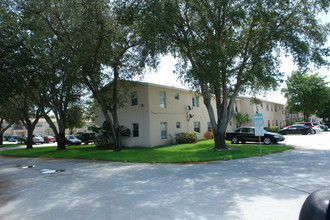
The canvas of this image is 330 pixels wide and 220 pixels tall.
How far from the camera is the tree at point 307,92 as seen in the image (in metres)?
42.8

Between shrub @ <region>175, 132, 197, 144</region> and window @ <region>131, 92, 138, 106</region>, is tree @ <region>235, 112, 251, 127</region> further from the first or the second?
window @ <region>131, 92, 138, 106</region>

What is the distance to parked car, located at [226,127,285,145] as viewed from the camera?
20766 millimetres

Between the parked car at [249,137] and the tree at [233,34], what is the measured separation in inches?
223

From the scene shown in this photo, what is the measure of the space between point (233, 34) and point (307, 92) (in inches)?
1258

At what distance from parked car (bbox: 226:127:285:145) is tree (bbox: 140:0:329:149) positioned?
5673mm

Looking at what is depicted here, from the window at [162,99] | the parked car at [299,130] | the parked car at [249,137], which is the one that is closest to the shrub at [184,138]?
the window at [162,99]

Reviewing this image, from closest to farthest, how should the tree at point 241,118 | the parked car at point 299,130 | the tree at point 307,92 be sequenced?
the parked car at point 299,130
the tree at point 241,118
the tree at point 307,92

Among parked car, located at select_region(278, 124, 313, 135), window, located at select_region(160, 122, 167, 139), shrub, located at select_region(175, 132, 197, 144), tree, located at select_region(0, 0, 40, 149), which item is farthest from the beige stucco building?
parked car, located at select_region(278, 124, 313, 135)

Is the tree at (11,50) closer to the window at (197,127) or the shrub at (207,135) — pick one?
the window at (197,127)

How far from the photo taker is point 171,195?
6488 millimetres

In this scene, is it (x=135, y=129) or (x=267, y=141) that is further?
(x=135, y=129)

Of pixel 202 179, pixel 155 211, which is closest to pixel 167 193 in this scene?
pixel 155 211

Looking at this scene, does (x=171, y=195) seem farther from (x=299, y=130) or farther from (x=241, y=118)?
(x=299, y=130)

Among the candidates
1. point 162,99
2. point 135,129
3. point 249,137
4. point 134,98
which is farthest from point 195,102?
point 135,129
